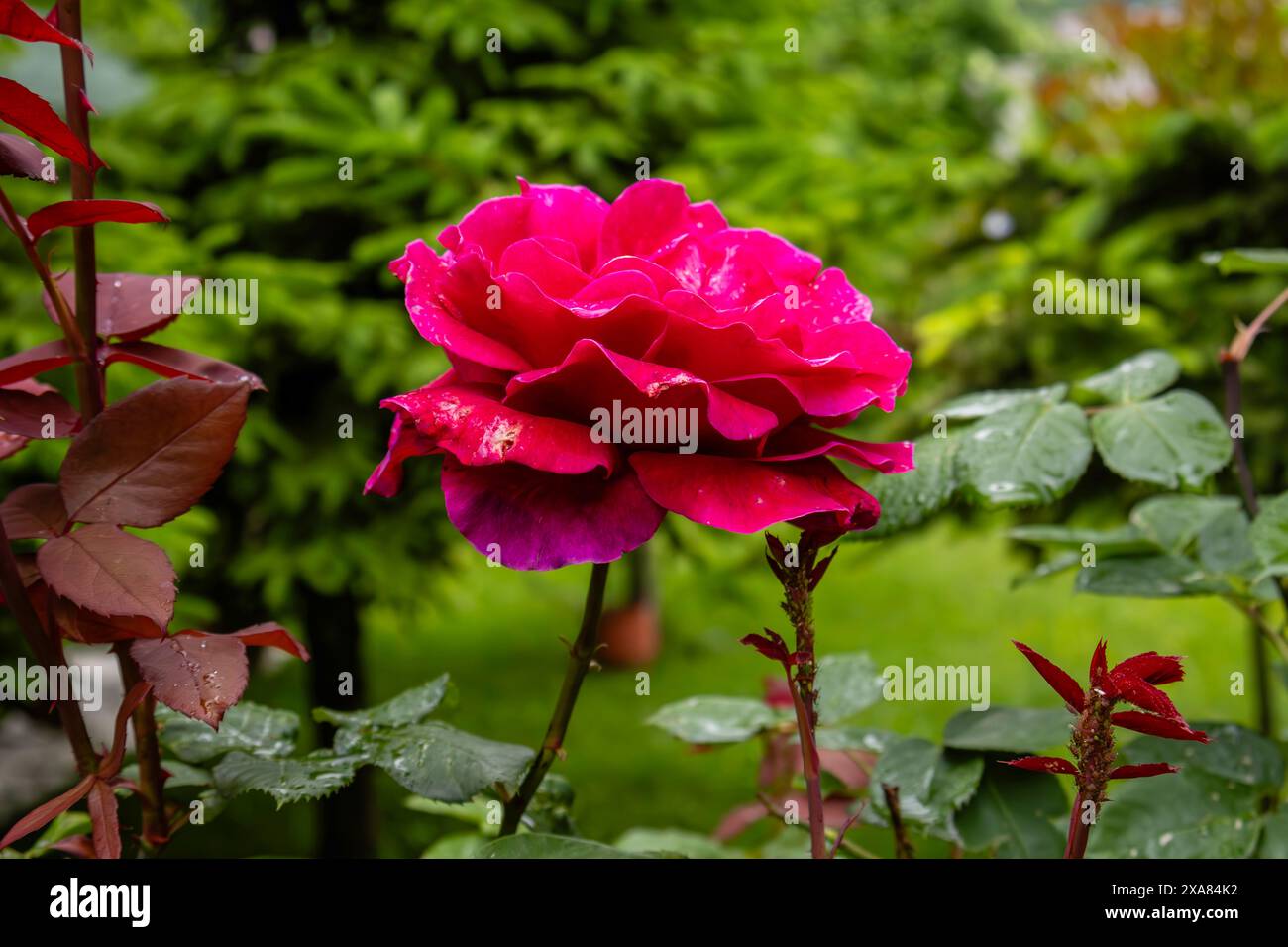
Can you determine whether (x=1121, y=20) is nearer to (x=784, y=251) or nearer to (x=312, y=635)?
(x=312, y=635)

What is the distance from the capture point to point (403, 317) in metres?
2.19

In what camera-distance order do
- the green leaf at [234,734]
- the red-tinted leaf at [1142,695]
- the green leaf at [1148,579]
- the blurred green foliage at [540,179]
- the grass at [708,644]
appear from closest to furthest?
the red-tinted leaf at [1142,695]
the green leaf at [234,734]
the green leaf at [1148,579]
the blurred green foliage at [540,179]
the grass at [708,644]

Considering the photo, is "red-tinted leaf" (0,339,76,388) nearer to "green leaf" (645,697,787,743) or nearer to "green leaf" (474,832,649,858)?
"green leaf" (474,832,649,858)

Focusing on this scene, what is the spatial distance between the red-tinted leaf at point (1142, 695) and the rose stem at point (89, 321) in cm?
38

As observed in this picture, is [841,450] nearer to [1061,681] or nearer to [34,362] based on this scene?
[1061,681]

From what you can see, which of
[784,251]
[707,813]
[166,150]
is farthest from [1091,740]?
[707,813]

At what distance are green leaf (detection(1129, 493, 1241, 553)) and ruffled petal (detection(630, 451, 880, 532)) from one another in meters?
0.41

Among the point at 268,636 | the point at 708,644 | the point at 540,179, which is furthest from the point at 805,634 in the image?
the point at 708,644

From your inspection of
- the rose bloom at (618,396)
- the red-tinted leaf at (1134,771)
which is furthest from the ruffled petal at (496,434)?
the red-tinted leaf at (1134,771)

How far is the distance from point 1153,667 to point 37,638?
414 millimetres

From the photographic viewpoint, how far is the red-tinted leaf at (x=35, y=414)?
1.46 ft

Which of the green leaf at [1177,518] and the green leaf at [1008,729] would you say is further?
the green leaf at [1177,518]

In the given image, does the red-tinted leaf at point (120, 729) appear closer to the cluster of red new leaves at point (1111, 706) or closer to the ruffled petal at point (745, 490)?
the ruffled petal at point (745, 490)
